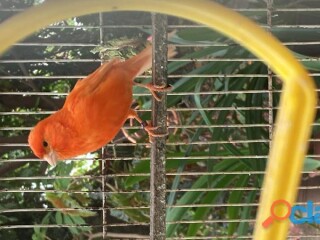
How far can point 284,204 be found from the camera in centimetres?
21

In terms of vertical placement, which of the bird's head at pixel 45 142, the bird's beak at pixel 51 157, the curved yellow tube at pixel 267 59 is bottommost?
the bird's beak at pixel 51 157

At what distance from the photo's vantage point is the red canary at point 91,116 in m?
0.70

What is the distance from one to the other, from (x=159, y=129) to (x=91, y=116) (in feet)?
0.34

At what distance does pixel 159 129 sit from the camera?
0.67 m

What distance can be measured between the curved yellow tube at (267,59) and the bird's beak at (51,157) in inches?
21.3

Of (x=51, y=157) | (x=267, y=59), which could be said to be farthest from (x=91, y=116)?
(x=267, y=59)

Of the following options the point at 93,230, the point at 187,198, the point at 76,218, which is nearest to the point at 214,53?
the point at 187,198

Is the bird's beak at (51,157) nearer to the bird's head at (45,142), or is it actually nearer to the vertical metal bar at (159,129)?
the bird's head at (45,142)

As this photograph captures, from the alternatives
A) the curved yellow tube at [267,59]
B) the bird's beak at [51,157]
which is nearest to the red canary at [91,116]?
the bird's beak at [51,157]

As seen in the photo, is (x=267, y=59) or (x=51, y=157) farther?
(x=51, y=157)

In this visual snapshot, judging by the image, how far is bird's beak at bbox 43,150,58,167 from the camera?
2.37ft

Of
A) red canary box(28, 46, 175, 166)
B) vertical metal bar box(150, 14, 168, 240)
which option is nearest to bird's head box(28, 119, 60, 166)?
red canary box(28, 46, 175, 166)

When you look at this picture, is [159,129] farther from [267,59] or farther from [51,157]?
[267,59]

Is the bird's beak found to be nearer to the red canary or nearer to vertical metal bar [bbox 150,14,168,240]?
the red canary
